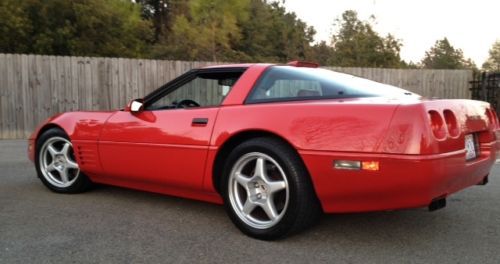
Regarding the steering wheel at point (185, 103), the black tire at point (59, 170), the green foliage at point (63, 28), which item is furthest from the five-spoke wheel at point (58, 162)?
the green foliage at point (63, 28)

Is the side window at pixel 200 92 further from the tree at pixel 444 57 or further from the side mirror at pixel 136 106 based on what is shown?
the tree at pixel 444 57

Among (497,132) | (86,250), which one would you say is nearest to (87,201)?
(86,250)

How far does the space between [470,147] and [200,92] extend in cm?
209

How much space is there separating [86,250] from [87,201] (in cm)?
141

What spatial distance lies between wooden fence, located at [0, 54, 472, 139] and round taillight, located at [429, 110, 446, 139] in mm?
8858

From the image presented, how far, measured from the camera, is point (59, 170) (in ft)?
15.4

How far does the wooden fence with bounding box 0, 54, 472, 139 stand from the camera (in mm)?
9852

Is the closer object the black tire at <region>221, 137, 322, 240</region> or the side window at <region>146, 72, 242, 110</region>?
the black tire at <region>221, 137, 322, 240</region>

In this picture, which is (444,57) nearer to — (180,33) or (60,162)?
(180,33)

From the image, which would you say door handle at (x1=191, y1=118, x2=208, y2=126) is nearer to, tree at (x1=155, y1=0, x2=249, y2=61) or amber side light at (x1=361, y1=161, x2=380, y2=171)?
amber side light at (x1=361, y1=161, x2=380, y2=171)

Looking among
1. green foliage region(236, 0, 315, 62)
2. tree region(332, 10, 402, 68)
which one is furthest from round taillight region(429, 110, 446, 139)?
green foliage region(236, 0, 315, 62)

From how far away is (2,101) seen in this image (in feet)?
32.2

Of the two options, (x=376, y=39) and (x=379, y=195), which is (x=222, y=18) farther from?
(x=379, y=195)

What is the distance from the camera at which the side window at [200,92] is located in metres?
3.75
